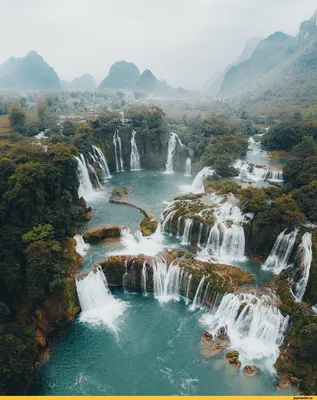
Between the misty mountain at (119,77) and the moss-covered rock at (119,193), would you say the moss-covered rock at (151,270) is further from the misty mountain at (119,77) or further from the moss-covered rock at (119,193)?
the misty mountain at (119,77)

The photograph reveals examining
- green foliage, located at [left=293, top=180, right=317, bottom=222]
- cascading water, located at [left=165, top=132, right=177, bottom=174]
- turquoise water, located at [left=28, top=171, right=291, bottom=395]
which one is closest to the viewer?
turquoise water, located at [left=28, top=171, right=291, bottom=395]

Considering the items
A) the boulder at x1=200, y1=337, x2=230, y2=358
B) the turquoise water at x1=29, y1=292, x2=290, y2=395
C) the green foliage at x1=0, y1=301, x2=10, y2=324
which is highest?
the green foliage at x1=0, y1=301, x2=10, y2=324

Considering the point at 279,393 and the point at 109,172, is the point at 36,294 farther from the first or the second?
the point at 109,172

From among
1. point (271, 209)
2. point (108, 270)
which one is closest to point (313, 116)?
point (271, 209)

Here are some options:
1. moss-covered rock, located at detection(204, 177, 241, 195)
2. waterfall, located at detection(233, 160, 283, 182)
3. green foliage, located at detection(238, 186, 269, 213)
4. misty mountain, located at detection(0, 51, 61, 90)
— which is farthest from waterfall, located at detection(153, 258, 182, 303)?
misty mountain, located at detection(0, 51, 61, 90)

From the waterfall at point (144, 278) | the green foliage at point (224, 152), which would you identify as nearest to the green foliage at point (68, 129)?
the green foliage at point (224, 152)

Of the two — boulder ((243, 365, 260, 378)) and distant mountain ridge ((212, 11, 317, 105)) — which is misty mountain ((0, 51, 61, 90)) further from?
boulder ((243, 365, 260, 378))

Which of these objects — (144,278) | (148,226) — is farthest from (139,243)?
(144,278)
